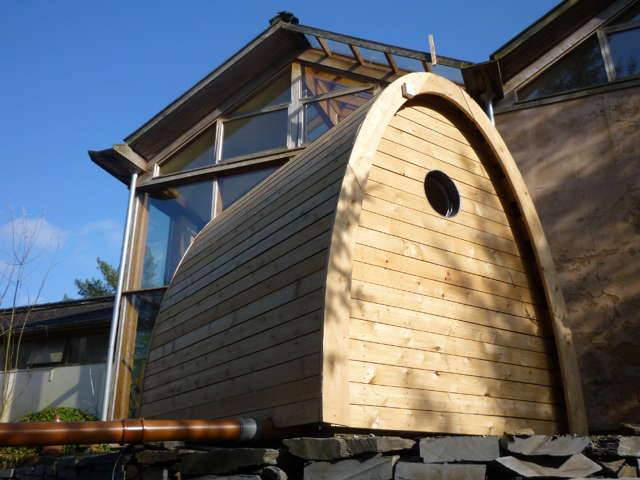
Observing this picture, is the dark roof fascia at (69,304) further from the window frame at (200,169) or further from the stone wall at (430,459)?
the stone wall at (430,459)

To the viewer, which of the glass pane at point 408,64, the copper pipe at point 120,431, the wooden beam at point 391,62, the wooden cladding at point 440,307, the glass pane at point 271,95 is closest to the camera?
the copper pipe at point 120,431

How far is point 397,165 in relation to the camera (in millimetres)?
5660

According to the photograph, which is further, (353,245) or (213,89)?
(213,89)

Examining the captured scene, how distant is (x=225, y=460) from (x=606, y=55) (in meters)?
8.65

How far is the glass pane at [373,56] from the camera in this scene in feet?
38.3

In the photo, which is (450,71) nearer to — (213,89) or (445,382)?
(213,89)

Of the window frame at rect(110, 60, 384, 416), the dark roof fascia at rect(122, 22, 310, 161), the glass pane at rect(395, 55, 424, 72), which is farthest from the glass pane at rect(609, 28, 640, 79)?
the dark roof fascia at rect(122, 22, 310, 161)

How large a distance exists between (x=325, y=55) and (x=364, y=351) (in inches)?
359

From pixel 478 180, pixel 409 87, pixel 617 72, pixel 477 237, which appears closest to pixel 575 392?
pixel 477 237

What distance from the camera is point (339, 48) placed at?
12.1 meters

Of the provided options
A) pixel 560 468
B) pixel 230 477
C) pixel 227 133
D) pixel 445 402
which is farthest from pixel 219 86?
pixel 560 468

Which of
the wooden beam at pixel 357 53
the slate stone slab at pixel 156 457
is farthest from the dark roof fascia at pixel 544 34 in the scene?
the slate stone slab at pixel 156 457

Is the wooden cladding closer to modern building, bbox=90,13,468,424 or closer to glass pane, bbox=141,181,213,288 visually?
modern building, bbox=90,13,468,424

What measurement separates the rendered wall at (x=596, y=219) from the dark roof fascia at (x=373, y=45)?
136cm
